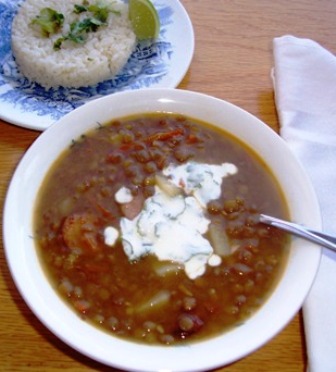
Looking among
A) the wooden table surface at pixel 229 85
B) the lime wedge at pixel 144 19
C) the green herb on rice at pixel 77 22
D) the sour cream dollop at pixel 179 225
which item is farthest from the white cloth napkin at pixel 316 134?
the green herb on rice at pixel 77 22

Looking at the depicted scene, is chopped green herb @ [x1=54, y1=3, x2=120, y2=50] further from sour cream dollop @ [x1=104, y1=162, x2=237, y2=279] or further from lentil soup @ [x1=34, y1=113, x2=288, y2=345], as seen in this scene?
sour cream dollop @ [x1=104, y1=162, x2=237, y2=279]

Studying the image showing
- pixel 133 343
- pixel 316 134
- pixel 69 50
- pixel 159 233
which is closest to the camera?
pixel 133 343

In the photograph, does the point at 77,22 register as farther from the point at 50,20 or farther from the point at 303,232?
the point at 303,232

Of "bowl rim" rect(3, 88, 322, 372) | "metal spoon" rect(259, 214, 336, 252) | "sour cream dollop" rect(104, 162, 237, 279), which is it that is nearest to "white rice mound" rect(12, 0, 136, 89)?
"bowl rim" rect(3, 88, 322, 372)

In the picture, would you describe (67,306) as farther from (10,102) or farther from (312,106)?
(312,106)

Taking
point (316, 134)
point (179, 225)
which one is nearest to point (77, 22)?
point (316, 134)

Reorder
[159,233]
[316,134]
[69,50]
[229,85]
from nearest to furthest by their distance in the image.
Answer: [159,233]
[316,134]
[229,85]
[69,50]

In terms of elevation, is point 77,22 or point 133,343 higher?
point 77,22
